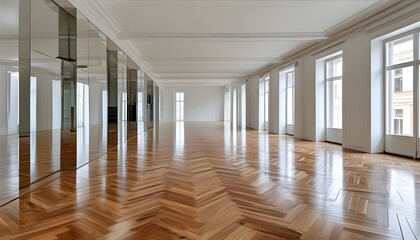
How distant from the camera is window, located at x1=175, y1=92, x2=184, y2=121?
2230 cm

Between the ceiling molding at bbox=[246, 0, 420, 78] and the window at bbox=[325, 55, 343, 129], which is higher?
the ceiling molding at bbox=[246, 0, 420, 78]

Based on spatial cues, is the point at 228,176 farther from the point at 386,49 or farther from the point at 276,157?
the point at 386,49

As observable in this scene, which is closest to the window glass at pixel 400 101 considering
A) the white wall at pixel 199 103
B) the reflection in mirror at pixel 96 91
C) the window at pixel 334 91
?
Answer: the window at pixel 334 91

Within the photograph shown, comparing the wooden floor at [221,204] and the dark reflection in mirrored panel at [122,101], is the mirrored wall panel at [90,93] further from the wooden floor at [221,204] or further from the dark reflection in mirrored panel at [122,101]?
the dark reflection in mirrored panel at [122,101]

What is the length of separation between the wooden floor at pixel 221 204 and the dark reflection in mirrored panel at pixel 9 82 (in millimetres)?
350

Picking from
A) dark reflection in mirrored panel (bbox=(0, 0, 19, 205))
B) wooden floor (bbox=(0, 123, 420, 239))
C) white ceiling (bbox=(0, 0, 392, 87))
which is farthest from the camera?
white ceiling (bbox=(0, 0, 392, 87))

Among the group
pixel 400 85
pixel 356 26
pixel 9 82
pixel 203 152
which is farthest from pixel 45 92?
pixel 400 85

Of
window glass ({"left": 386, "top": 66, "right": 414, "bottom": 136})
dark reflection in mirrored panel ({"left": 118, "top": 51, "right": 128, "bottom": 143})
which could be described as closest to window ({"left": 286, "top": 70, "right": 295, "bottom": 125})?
window glass ({"left": 386, "top": 66, "right": 414, "bottom": 136})

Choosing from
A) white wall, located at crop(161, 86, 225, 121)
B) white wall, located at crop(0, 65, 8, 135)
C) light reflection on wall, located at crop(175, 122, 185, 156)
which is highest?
white wall, located at crop(161, 86, 225, 121)

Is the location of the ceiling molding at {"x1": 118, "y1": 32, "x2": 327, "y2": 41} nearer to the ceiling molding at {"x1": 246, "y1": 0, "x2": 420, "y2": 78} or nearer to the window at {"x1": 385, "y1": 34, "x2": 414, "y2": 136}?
the ceiling molding at {"x1": 246, "y1": 0, "x2": 420, "y2": 78}

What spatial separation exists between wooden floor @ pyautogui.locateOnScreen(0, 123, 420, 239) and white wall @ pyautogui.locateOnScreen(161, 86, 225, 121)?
1848cm

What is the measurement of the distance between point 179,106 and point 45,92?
1877 cm

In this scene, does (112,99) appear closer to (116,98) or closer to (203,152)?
(116,98)

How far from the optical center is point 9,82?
2.68m
